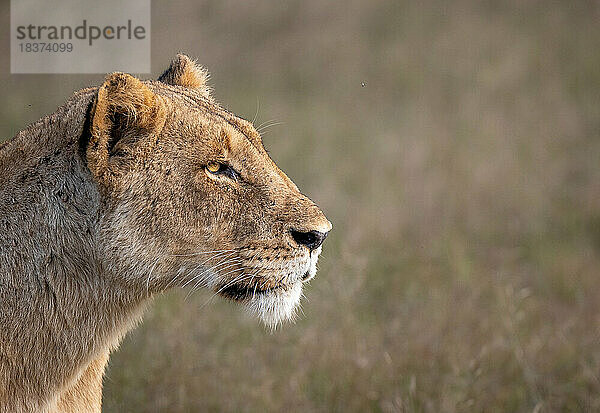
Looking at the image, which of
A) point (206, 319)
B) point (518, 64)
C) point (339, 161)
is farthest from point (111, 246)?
point (518, 64)

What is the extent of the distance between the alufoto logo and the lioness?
20.6 feet

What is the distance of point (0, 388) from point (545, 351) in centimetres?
349

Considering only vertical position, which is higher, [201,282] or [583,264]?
[201,282]

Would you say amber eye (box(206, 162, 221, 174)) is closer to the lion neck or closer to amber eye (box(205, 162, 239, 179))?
amber eye (box(205, 162, 239, 179))

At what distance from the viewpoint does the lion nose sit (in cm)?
301

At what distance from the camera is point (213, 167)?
2.96m

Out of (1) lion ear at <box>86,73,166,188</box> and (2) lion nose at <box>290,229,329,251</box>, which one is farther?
(2) lion nose at <box>290,229,329,251</box>

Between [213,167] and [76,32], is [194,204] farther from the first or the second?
[76,32]

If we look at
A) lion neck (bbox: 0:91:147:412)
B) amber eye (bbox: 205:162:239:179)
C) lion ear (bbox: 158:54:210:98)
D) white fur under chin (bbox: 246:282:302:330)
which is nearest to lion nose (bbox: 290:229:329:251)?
white fur under chin (bbox: 246:282:302:330)

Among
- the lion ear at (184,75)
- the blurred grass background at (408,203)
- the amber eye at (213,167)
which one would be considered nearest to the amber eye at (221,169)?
the amber eye at (213,167)

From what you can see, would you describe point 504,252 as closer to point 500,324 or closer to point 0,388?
point 500,324

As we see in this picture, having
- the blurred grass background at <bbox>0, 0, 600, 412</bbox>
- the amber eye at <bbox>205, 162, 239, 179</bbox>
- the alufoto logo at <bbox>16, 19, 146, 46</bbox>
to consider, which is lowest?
the blurred grass background at <bbox>0, 0, 600, 412</bbox>

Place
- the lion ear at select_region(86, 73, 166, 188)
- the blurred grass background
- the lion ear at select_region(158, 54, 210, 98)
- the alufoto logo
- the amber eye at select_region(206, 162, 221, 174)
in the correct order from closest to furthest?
1. the lion ear at select_region(86, 73, 166, 188)
2. the amber eye at select_region(206, 162, 221, 174)
3. the lion ear at select_region(158, 54, 210, 98)
4. the blurred grass background
5. the alufoto logo

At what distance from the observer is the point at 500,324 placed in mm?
5340
